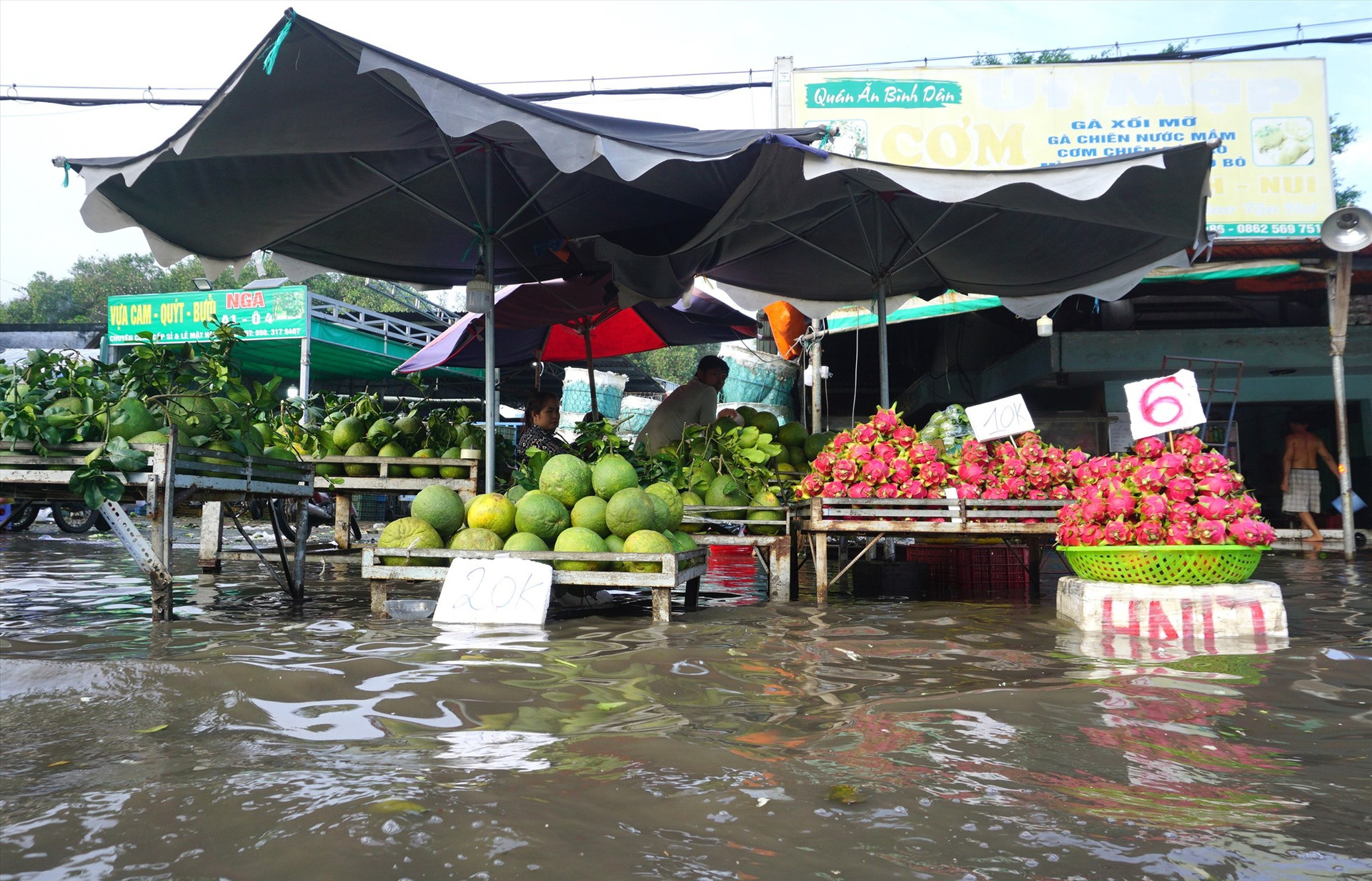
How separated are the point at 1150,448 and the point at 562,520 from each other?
9.61 feet

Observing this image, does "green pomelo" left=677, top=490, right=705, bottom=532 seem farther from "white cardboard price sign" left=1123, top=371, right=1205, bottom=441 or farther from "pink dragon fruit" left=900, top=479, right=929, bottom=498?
"white cardboard price sign" left=1123, top=371, right=1205, bottom=441

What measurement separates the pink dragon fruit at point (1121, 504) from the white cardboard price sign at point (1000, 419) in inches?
50.6

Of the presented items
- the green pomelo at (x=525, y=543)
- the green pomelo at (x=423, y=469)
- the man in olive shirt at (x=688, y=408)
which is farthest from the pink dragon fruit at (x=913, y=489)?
the green pomelo at (x=423, y=469)

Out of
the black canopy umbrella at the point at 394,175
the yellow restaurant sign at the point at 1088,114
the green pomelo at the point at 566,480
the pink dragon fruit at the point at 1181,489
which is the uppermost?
the yellow restaurant sign at the point at 1088,114

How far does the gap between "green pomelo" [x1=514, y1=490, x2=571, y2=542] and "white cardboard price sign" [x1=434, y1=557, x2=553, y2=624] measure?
238 mm

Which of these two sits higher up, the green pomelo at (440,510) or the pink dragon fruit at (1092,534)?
the green pomelo at (440,510)

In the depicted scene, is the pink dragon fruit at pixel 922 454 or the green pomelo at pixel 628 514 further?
the pink dragon fruit at pixel 922 454

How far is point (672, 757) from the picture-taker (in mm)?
1948

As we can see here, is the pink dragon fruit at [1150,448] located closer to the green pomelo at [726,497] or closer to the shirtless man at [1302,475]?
the green pomelo at [726,497]

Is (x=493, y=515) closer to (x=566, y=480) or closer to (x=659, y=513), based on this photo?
(x=566, y=480)

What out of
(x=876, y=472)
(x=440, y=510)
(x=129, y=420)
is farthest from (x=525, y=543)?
(x=876, y=472)

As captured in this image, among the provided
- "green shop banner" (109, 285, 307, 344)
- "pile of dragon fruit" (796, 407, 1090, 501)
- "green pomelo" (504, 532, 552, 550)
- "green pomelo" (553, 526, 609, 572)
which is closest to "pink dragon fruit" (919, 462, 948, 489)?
"pile of dragon fruit" (796, 407, 1090, 501)

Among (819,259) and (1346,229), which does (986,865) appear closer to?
(819,259)

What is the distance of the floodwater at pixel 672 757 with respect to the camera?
1.44 meters
